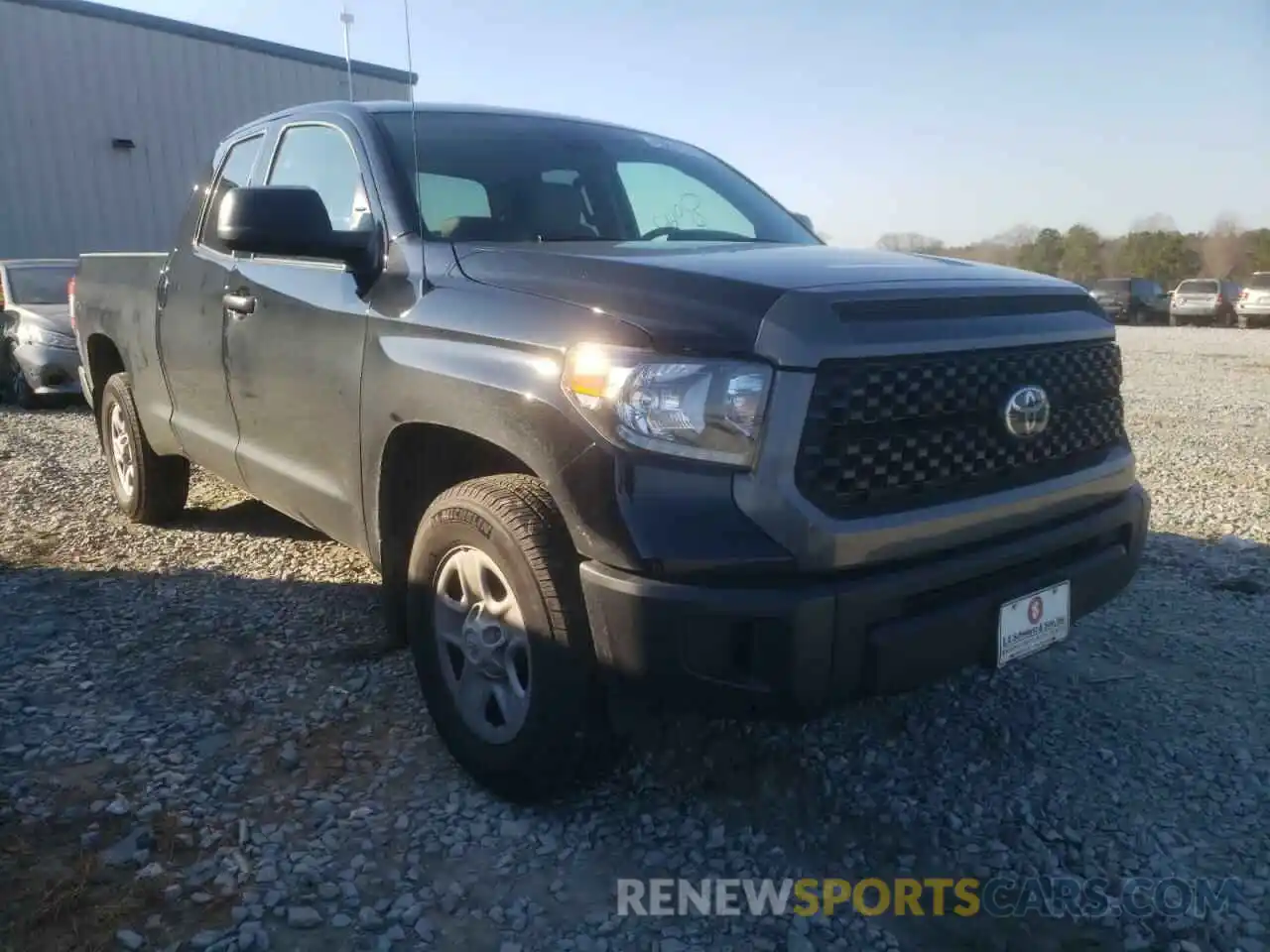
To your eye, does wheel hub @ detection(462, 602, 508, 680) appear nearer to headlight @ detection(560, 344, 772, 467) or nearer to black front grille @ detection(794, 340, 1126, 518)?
headlight @ detection(560, 344, 772, 467)

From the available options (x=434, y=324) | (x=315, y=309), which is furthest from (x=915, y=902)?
(x=315, y=309)

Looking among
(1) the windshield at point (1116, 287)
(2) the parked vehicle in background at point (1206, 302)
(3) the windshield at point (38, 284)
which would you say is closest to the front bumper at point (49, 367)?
(3) the windshield at point (38, 284)

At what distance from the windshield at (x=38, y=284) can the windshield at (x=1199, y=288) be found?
29.7 metres

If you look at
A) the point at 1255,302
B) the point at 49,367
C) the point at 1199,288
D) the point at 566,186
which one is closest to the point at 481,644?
the point at 566,186

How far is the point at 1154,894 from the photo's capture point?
7.61ft

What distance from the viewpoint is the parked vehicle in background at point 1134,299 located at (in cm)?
3050

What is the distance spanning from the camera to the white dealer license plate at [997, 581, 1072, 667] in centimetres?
235

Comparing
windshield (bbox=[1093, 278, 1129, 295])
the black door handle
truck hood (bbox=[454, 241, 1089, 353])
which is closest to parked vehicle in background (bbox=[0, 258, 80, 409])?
the black door handle

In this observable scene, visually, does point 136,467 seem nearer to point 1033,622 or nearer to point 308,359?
point 308,359

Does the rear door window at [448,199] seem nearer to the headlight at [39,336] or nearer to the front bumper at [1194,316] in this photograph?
the headlight at [39,336]

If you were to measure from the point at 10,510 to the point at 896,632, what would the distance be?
556cm

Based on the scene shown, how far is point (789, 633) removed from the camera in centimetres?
200

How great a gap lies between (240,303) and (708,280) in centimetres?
211

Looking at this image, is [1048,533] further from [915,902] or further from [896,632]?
[915,902]
